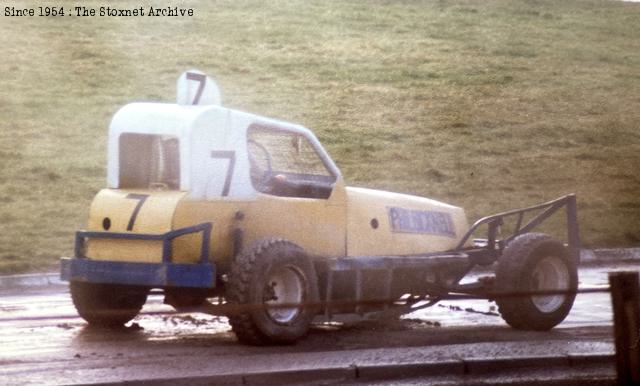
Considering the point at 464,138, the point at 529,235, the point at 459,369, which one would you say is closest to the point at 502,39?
the point at 464,138

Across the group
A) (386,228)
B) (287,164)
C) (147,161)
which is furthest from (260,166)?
(386,228)

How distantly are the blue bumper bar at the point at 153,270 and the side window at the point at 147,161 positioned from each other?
1.91 feet

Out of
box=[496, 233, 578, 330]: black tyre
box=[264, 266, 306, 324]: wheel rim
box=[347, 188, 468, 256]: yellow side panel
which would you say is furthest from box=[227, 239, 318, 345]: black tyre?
box=[496, 233, 578, 330]: black tyre

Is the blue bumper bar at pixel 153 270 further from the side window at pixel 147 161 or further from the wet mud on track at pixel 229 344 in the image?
the side window at pixel 147 161

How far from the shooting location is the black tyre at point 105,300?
40.1ft

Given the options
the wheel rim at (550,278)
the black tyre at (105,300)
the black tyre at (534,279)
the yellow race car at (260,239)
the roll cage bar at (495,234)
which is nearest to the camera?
the yellow race car at (260,239)

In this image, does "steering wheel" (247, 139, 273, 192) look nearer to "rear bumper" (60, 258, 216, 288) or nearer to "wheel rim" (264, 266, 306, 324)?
"wheel rim" (264, 266, 306, 324)

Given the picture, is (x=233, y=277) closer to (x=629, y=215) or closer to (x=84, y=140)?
(x=629, y=215)

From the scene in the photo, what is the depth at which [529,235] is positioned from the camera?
505 inches

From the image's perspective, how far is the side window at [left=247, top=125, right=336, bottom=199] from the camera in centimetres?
1239

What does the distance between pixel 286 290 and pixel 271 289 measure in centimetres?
20

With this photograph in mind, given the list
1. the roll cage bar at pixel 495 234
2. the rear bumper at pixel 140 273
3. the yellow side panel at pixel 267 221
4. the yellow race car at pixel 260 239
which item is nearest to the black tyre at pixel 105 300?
the yellow race car at pixel 260 239

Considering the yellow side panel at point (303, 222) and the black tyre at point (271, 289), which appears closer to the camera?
the black tyre at point (271, 289)

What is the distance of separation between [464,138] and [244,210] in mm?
16626
